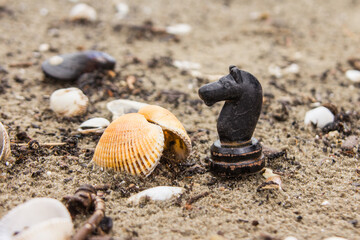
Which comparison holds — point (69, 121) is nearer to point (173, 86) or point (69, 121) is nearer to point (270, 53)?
point (173, 86)

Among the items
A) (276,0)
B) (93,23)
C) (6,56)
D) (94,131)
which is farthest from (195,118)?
(276,0)

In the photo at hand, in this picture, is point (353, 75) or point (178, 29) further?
point (178, 29)

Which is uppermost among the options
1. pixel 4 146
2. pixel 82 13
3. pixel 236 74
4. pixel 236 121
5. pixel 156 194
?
pixel 236 74

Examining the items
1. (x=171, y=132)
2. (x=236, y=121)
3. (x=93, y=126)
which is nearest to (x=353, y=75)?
(x=236, y=121)

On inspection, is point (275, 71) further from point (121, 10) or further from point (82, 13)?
point (82, 13)

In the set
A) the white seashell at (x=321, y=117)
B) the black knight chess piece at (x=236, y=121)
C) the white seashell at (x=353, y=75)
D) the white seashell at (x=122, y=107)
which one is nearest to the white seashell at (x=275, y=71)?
the white seashell at (x=353, y=75)

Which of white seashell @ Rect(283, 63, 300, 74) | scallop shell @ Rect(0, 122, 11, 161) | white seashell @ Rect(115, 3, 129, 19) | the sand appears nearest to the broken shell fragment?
the sand

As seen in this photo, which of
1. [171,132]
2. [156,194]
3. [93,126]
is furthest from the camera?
[93,126]
